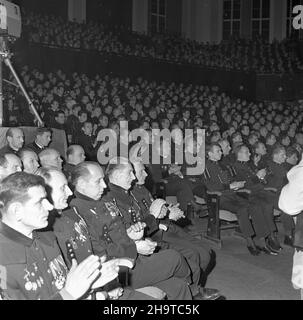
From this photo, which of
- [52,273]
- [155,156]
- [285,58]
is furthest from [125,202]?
[285,58]

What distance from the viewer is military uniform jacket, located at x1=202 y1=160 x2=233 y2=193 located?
6.26 meters

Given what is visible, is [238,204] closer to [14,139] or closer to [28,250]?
[14,139]

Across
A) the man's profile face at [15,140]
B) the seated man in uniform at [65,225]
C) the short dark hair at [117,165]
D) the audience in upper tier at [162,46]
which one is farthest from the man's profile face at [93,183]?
the audience in upper tier at [162,46]

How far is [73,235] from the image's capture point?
301 cm

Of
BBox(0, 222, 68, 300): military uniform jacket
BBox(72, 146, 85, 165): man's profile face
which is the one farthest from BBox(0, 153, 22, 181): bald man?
BBox(0, 222, 68, 300): military uniform jacket

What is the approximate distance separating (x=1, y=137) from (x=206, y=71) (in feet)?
35.0

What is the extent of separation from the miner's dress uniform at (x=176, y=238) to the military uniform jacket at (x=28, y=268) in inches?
68.8

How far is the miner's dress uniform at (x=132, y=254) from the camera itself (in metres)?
3.28

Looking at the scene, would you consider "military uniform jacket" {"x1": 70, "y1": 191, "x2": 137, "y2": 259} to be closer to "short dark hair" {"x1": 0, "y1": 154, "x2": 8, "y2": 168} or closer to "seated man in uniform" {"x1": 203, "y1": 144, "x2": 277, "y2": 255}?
"short dark hair" {"x1": 0, "y1": 154, "x2": 8, "y2": 168}

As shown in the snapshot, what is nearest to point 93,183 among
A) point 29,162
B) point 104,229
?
point 104,229

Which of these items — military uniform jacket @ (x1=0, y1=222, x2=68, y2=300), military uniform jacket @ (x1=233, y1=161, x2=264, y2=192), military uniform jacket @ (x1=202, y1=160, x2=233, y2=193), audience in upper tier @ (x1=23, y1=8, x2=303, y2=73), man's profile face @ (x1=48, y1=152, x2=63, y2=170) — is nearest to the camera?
military uniform jacket @ (x1=0, y1=222, x2=68, y2=300)

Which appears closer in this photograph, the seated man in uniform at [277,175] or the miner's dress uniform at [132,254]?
the miner's dress uniform at [132,254]

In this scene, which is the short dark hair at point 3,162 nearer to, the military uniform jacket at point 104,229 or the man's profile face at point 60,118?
the military uniform jacket at point 104,229
